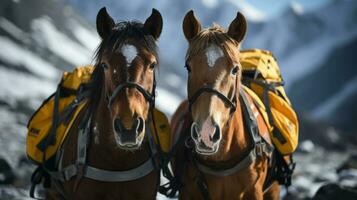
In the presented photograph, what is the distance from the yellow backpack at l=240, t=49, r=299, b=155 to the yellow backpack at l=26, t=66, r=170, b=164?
4.77ft

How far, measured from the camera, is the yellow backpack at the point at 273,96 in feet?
20.4

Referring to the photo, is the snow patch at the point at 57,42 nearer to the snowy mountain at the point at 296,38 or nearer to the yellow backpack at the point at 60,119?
the snowy mountain at the point at 296,38

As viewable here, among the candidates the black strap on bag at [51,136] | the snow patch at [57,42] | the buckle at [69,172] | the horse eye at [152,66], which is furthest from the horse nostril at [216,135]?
the snow patch at [57,42]

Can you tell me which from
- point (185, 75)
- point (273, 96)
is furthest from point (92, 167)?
point (185, 75)

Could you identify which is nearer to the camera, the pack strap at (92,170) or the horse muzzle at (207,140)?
the horse muzzle at (207,140)

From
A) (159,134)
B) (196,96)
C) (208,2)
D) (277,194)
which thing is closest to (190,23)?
(196,96)

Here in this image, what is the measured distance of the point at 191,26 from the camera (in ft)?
17.1

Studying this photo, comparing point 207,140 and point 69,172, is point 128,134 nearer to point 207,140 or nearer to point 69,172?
point 207,140

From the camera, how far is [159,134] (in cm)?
579

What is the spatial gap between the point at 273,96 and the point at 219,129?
9.33 feet

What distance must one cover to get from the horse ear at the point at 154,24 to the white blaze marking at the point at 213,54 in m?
0.82

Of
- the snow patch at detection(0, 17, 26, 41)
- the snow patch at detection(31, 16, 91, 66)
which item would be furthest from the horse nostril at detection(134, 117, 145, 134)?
the snow patch at detection(31, 16, 91, 66)

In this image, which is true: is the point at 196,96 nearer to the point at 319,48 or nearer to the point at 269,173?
the point at 269,173

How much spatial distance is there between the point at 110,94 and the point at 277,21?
16394cm
